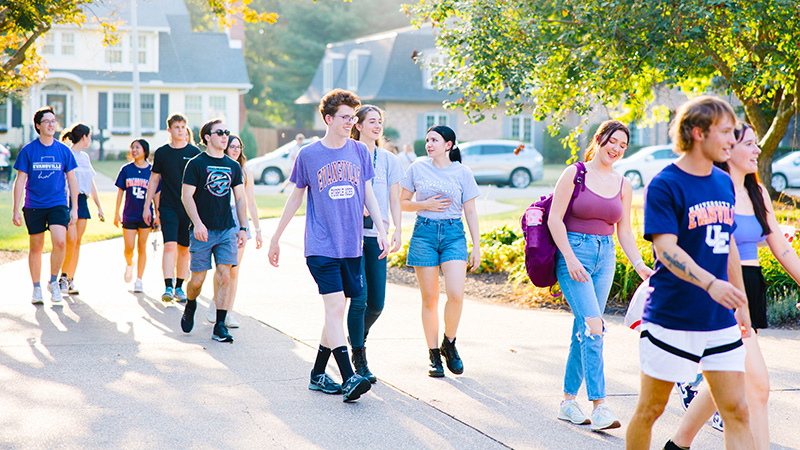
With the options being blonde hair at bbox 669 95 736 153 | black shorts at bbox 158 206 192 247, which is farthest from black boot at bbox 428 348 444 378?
black shorts at bbox 158 206 192 247

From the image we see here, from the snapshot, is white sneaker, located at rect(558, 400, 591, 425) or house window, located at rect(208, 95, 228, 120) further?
house window, located at rect(208, 95, 228, 120)

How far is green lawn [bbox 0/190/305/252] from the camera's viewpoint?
44.5 ft

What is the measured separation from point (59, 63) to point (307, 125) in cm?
1849

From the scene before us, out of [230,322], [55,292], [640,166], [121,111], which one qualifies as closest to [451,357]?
[230,322]

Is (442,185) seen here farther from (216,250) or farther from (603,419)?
(216,250)

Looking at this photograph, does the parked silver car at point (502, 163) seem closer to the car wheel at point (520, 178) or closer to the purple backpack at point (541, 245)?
the car wheel at point (520, 178)

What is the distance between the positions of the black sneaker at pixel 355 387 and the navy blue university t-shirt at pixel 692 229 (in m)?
2.10

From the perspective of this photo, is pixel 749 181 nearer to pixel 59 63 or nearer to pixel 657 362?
pixel 657 362

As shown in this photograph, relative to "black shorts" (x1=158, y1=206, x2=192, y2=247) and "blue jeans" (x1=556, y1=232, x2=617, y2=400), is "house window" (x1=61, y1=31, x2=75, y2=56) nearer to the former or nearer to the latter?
"black shorts" (x1=158, y1=206, x2=192, y2=247)

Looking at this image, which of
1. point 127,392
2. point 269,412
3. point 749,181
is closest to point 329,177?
point 269,412

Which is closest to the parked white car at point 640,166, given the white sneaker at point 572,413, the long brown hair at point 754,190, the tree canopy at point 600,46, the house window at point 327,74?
the tree canopy at point 600,46

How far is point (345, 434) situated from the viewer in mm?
4574

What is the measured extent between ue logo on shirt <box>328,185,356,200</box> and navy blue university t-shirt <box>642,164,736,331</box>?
7.28ft

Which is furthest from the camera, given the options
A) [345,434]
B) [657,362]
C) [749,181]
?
[345,434]
